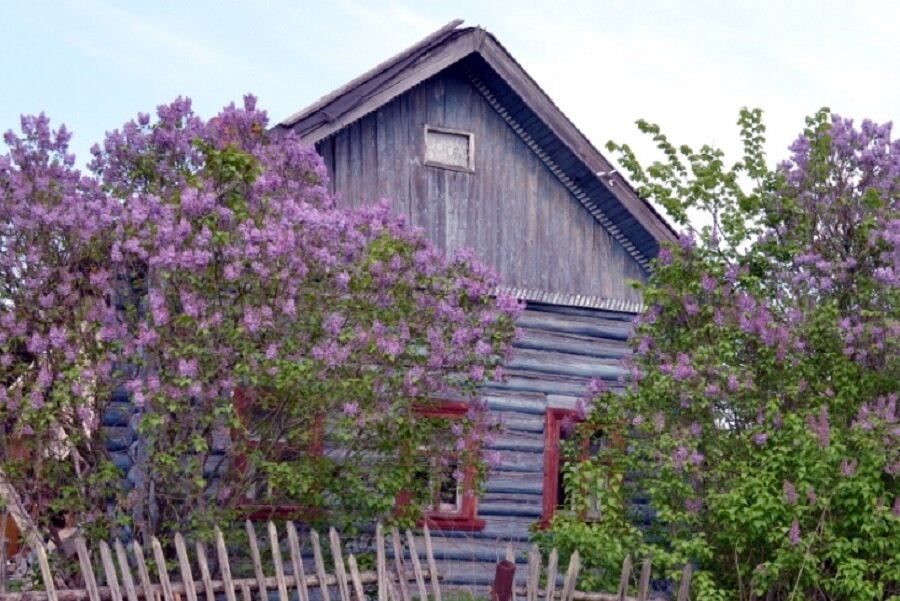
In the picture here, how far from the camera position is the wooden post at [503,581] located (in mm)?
9969

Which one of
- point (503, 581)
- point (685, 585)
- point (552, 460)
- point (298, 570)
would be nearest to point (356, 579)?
point (298, 570)

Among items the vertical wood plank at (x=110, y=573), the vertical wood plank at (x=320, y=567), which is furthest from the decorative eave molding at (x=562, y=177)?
the vertical wood plank at (x=110, y=573)

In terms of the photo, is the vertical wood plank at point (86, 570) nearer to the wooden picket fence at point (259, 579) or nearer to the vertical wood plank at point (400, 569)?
the wooden picket fence at point (259, 579)

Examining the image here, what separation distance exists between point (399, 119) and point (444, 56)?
0.86 m

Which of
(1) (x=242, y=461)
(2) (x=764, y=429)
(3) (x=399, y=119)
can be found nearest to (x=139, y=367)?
(1) (x=242, y=461)

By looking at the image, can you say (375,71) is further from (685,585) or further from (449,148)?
(685,585)

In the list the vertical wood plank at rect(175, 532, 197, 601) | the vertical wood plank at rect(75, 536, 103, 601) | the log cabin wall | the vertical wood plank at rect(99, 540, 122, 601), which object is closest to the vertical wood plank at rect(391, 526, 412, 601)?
the vertical wood plank at rect(175, 532, 197, 601)

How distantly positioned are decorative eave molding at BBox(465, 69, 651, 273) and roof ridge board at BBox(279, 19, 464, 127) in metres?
0.80

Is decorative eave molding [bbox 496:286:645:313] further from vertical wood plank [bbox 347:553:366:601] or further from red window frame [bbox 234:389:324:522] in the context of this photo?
vertical wood plank [bbox 347:553:366:601]

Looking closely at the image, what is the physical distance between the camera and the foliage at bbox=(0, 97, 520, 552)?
34.9 feet

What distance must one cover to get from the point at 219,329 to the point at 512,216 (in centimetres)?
516

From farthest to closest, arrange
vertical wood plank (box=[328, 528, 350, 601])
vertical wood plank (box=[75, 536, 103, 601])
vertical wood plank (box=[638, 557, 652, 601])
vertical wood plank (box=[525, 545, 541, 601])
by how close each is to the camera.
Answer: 1. vertical wood plank (box=[638, 557, 652, 601])
2. vertical wood plank (box=[525, 545, 541, 601])
3. vertical wood plank (box=[328, 528, 350, 601])
4. vertical wood plank (box=[75, 536, 103, 601])

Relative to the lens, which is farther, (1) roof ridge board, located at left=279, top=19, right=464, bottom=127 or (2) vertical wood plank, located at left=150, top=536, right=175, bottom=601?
(1) roof ridge board, located at left=279, top=19, right=464, bottom=127

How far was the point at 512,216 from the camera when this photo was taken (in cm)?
1480
